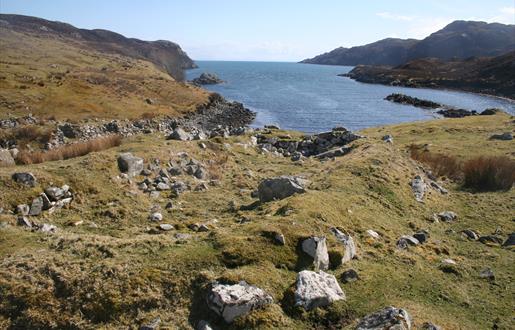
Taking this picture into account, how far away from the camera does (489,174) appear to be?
30000 mm

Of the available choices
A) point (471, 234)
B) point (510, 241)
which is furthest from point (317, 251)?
point (510, 241)

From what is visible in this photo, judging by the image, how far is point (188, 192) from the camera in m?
23.7

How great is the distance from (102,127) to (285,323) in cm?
4604

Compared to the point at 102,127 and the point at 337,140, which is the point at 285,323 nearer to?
the point at 337,140

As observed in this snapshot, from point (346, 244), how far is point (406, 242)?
3940mm

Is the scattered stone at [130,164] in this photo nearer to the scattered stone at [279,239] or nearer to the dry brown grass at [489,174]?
the scattered stone at [279,239]

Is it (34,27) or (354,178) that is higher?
(34,27)

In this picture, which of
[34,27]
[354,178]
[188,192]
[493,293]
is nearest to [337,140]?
[354,178]

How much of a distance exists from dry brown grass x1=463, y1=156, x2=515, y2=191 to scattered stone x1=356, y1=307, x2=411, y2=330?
21.9 metres

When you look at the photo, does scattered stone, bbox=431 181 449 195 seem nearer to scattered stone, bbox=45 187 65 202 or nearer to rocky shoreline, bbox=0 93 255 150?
rocky shoreline, bbox=0 93 255 150

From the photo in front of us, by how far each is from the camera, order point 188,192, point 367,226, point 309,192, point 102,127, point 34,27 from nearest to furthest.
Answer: point 367,226
point 309,192
point 188,192
point 102,127
point 34,27

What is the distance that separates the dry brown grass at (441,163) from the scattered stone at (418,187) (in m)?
6.21

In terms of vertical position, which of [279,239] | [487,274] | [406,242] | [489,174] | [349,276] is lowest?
[487,274]

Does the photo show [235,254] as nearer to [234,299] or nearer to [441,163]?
[234,299]
